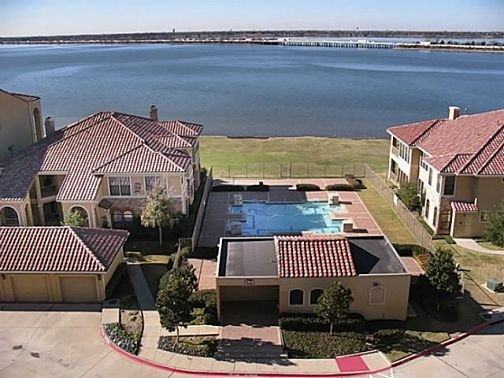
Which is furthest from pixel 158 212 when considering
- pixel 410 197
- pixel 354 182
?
pixel 354 182

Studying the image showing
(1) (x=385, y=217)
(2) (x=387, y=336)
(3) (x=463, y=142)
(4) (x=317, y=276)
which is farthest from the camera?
(1) (x=385, y=217)

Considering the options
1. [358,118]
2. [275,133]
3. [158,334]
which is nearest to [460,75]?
[358,118]

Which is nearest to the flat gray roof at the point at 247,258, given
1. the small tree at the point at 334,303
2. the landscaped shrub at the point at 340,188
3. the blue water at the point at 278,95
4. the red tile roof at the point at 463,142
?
the small tree at the point at 334,303

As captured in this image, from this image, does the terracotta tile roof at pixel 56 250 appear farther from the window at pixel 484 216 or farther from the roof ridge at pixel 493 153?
the roof ridge at pixel 493 153

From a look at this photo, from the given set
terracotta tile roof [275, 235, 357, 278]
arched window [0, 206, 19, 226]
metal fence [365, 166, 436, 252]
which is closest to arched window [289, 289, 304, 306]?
terracotta tile roof [275, 235, 357, 278]

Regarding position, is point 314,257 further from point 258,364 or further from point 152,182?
point 152,182

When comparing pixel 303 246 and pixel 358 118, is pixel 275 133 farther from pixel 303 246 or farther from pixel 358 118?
pixel 303 246
